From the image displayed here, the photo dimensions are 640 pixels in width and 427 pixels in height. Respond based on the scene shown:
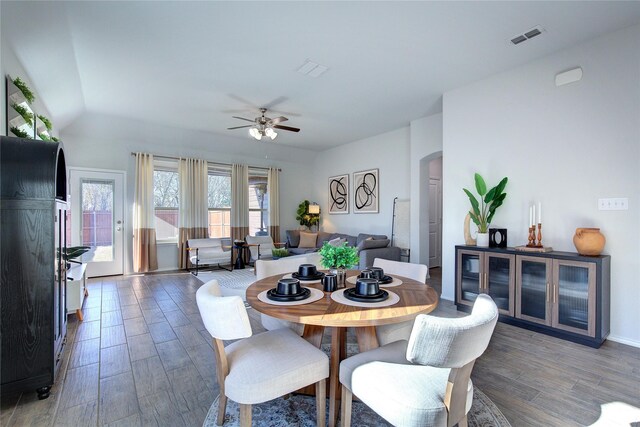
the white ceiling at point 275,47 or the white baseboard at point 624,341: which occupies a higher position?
the white ceiling at point 275,47

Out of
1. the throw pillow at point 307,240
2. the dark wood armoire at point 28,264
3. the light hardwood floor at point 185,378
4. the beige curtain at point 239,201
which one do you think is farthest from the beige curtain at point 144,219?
the dark wood armoire at point 28,264

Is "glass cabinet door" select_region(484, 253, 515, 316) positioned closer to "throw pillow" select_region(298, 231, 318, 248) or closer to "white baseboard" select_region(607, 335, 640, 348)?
"white baseboard" select_region(607, 335, 640, 348)

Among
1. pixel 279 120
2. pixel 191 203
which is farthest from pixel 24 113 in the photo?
pixel 191 203

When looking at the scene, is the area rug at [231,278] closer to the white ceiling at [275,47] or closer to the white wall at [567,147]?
the white ceiling at [275,47]

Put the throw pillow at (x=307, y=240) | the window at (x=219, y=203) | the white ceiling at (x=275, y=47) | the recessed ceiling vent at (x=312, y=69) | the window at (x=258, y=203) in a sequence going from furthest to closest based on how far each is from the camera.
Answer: the window at (x=258, y=203) → the throw pillow at (x=307, y=240) → the window at (x=219, y=203) → the recessed ceiling vent at (x=312, y=69) → the white ceiling at (x=275, y=47)

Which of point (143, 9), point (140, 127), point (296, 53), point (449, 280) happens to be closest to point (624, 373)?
point (449, 280)

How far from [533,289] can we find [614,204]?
1.05 meters

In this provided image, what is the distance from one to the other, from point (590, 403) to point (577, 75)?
2903 millimetres

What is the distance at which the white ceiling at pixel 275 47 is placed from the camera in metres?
2.37

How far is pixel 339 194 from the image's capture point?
7340 mm

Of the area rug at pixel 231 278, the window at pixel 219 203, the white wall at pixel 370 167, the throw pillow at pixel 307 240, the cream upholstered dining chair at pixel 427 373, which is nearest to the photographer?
the cream upholstered dining chair at pixel 427 373

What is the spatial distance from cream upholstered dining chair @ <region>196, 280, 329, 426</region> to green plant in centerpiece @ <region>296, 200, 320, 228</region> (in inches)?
235

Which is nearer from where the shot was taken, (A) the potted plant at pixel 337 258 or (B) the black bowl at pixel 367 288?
(B) the black bowl at pixel 367 288

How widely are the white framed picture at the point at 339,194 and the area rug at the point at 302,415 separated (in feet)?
17.9
